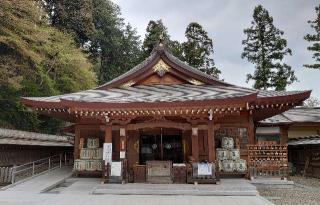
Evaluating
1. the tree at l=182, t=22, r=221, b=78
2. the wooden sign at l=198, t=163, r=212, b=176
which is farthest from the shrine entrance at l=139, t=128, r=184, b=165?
the tree at l=182, t=22, r=221, b=78

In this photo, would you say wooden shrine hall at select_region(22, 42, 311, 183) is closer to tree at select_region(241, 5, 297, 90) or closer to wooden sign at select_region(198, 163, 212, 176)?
wooden sign at select_region(198, 163, 212, 176)

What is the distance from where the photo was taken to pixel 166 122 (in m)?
15.1

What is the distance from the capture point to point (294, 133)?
22.5 metres

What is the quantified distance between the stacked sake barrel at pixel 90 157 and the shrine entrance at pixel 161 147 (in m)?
2.21

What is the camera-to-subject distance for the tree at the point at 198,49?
3881cm

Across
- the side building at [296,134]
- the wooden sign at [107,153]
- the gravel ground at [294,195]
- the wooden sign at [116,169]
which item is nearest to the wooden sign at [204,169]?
the gravel ground at [294,195]

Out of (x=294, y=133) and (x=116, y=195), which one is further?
(x=294, y=133)

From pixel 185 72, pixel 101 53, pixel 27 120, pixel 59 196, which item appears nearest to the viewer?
pixel 59 196

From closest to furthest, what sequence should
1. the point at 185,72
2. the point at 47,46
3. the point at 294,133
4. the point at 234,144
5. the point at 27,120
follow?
the point at 234,144 < the point at 185,72 < the point at 294,133 < the point at 27,120 < the point at 47,46

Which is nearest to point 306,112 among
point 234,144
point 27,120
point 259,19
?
point 234,144

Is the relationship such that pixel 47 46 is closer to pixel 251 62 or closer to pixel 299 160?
pixel 251 62

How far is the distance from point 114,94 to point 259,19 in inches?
916

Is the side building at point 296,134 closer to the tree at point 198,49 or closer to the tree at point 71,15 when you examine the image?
the tree at point 198,49

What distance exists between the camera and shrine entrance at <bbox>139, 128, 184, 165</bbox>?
688 inches
